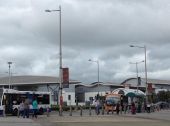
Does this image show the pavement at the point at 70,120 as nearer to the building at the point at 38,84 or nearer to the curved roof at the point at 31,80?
the curved roof at the point at 31,80

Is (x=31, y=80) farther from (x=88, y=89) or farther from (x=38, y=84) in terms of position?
(x=88, y=89)

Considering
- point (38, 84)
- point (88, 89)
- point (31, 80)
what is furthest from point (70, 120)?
point (88, 89)

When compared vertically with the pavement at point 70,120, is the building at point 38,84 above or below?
above

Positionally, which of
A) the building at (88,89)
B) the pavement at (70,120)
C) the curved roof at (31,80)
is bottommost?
the pavement at (70,120)

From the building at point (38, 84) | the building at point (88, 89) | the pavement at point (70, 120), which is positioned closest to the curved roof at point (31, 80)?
the building at point (38, 84)

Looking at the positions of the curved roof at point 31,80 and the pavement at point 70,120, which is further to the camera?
the curved roof at point 31,80

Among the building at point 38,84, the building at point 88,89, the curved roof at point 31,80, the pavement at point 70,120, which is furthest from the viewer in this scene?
the building at point 88,89

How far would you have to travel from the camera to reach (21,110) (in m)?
46.3

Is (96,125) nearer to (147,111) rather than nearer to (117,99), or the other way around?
(147,111)

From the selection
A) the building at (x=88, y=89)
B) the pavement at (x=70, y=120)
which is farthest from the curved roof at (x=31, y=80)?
the pavement at (x=70, y=120)

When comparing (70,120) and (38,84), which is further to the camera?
(38,84)

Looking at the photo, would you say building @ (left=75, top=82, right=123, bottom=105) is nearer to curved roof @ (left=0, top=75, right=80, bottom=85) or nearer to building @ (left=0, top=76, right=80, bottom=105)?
building @ (left=0, top=76, right=80, bottom=105)

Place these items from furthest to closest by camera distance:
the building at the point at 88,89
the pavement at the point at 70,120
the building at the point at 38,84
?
the building at the point at 88,89 < the building at the point at 38,84 < the pavement at the point at 70,120

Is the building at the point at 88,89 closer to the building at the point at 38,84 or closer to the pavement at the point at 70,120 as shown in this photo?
the building at the point at 38,84
